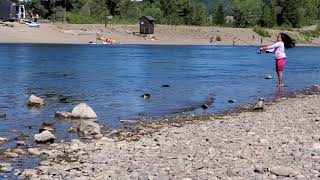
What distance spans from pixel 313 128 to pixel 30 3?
134631 millimetres

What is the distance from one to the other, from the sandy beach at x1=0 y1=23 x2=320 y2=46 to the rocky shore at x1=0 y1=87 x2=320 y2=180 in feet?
257

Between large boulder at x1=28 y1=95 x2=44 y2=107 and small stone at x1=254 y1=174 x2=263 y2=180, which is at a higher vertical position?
small stone at x1=254 y1=174 x2=263 y2=180

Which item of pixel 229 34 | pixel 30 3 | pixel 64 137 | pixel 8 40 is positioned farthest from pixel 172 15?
pixel 64 137

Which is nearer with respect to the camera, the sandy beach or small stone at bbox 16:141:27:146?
small stone at bbox 16:141:27:146

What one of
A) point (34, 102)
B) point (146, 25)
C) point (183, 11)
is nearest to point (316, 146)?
point (34, 102)

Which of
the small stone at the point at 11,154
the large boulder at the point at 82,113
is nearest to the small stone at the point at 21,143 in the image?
the small stone at the point at 11,154

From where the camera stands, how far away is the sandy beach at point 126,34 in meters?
98.0

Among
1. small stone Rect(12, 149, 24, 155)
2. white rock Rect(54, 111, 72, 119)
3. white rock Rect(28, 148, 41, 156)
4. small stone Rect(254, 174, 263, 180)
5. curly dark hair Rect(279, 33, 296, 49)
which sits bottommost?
white rock Rect(54, 111, 72, 119)

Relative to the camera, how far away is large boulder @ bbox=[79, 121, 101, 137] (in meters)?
16.1

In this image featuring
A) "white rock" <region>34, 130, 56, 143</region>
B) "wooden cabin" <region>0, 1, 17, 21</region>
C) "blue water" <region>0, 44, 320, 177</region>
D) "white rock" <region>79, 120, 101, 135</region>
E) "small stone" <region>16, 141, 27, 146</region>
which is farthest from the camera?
"wooden cabin" <region>0, 1, 17, 21</region>

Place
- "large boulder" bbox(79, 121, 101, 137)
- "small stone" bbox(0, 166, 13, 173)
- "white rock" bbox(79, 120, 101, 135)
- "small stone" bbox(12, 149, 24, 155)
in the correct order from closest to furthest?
"small stone" bbox(0, 166, 13, 173) → "small stone" bbox(12, 149, 24, 155) → "large boulder" bbox(79, 121, 101, 137) → "white rock" bbox(79, 120, 101, 135)

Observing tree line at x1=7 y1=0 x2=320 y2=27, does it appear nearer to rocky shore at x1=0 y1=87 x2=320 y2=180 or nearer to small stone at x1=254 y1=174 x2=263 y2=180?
rocky shore at x1=0 y1=87 x2=320 y2=180

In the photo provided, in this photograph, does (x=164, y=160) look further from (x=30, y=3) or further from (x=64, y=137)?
(x=30, y=3)

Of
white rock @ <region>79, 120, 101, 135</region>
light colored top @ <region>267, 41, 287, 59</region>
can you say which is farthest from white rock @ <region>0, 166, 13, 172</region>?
light colored top @ <region>267, 41, 287, 59</region>
